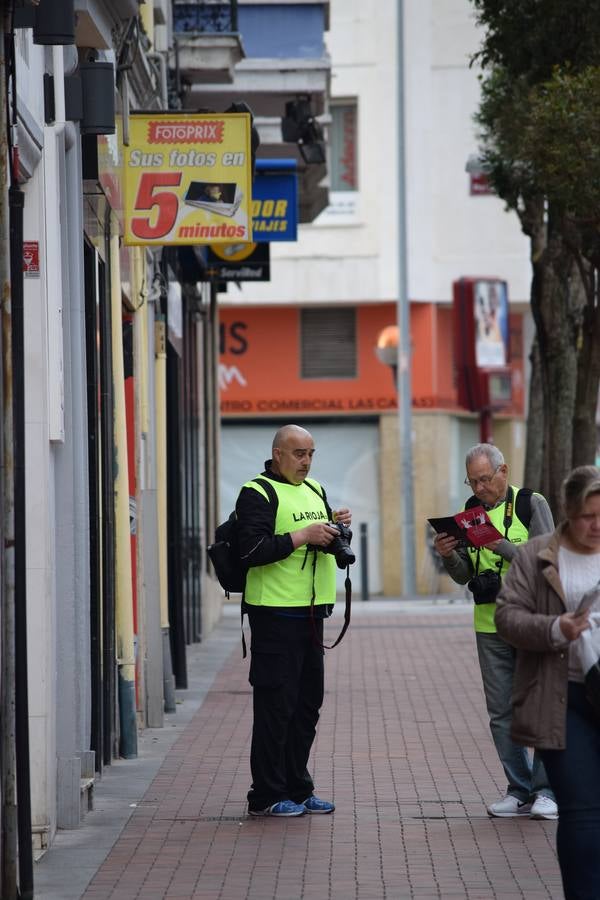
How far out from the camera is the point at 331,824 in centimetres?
952

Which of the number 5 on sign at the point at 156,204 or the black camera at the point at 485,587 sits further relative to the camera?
the number 5 on sign at the point at 156,204

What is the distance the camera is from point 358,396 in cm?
3672

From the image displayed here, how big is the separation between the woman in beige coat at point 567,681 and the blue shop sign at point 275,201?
14.0m

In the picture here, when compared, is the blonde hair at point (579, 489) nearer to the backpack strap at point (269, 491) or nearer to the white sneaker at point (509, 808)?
the backpack strap at point (269, 491)

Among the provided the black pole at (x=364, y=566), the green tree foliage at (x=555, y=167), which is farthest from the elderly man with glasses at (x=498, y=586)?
the black pole at (x=364, y=566)

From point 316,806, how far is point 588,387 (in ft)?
29.0

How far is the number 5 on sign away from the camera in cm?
1276

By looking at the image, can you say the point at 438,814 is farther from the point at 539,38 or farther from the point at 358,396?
the point at 358,396

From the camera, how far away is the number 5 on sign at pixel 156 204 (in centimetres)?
1276

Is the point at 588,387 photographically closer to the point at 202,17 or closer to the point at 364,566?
the point at 202,17

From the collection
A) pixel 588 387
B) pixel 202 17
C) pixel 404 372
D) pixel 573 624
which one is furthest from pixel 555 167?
pixel 404 372

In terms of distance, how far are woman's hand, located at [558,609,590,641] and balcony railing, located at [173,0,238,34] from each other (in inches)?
517

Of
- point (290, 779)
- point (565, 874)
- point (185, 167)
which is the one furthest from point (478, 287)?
point (565, 874)

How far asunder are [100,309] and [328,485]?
25.3m
